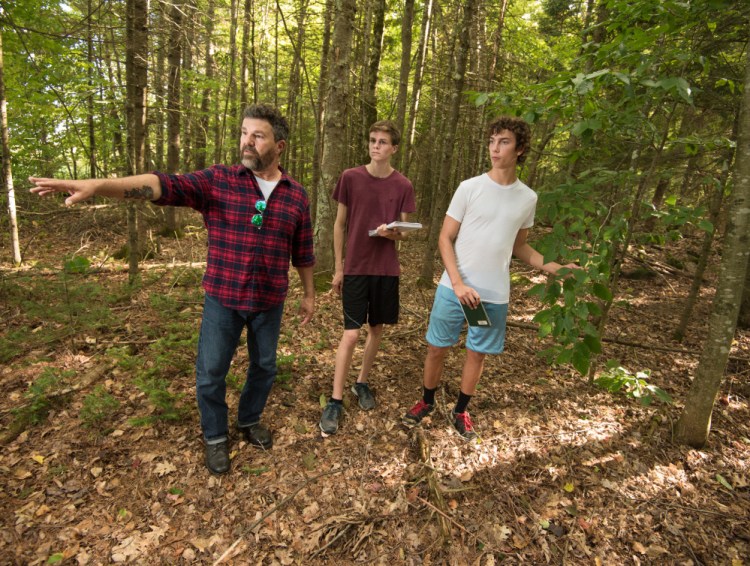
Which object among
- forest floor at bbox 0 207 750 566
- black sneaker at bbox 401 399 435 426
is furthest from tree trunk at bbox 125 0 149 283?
black sneaker at bbox 401 399 435 426

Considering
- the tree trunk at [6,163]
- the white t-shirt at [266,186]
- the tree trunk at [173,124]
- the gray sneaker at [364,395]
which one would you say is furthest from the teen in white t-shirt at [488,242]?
the tree trunk at [173,124]

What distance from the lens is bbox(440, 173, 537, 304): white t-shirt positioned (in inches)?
111

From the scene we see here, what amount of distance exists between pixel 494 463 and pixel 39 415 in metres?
3.93

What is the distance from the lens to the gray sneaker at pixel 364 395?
11.7 feet

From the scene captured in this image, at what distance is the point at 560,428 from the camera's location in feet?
11.6

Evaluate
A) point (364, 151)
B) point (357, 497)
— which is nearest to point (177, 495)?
point (357, 497)

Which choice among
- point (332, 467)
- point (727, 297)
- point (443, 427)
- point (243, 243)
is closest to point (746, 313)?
point (727, 297)

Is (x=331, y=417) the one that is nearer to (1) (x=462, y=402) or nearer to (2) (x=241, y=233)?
(1) (x=462, y=402)

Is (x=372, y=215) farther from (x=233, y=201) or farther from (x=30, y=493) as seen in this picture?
(x=30, y=493)

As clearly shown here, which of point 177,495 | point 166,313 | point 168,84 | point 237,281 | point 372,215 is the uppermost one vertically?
point 168,84

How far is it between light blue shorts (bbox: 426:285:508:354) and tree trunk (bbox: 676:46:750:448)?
1.68m

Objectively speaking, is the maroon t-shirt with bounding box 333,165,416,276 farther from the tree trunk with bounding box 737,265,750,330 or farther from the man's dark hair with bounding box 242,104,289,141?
the tree trunk with bounding box 737,265,750,330

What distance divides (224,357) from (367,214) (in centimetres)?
160

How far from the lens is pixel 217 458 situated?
283 centimetres
